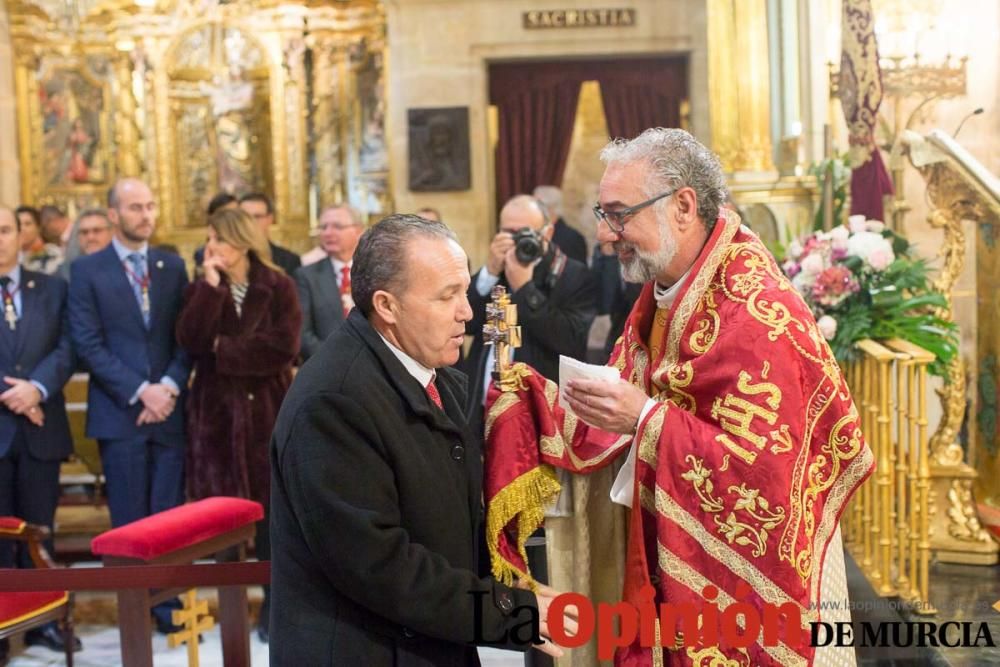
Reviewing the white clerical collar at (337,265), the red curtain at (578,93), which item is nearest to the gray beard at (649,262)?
the white clerical collar at (337,265)

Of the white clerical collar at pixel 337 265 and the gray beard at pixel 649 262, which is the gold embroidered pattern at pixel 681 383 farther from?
the white clerical collar at pixel 337 265

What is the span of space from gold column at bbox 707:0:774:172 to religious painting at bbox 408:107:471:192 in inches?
102

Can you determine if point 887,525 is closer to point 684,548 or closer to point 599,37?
point 684,548

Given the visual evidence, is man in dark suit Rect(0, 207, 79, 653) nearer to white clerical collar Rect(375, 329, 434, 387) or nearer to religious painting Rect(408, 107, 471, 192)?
white clerical collar Rect(375, 329, 434, 387)

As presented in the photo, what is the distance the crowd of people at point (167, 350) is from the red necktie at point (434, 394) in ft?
8.72

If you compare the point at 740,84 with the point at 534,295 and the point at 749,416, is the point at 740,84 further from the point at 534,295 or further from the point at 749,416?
the point at 749,416

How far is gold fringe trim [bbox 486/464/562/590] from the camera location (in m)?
2.67

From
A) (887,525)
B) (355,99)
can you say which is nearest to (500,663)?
(887,525)

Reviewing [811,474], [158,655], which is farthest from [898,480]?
[158,655]

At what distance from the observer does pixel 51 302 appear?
5512 millimetres

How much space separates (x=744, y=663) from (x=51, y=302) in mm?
3934

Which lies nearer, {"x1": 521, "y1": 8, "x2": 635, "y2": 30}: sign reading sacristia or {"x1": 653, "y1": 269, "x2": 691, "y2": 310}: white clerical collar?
{"x1": 653, "y1": 269, "x2": 691, "y2": 310}: white clerical collar

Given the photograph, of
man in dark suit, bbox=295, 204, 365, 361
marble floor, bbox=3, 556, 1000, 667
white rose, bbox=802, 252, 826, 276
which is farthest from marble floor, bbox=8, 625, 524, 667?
white rose, bbox=802, 252, 826, 276

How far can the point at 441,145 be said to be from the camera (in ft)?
37.3
